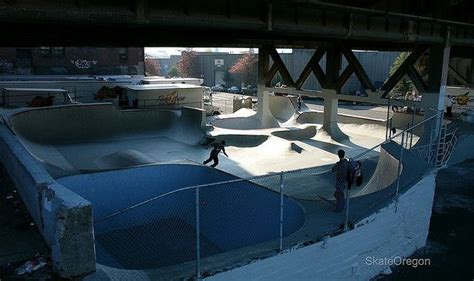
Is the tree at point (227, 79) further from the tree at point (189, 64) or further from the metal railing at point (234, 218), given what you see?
the metal railing at point (234, 218)

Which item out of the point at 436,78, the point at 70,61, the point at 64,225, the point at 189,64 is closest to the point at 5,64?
the point at 70,61

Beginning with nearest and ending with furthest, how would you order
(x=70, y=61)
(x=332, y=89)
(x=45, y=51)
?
(x=332, y=89), (x=45, y=51), (x=70, y=61)

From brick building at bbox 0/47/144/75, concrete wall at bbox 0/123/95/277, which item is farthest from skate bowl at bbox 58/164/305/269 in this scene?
brick building at bbox 0/47/144/75

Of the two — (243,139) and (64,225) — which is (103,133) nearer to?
(243,139)

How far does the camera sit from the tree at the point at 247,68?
272ft

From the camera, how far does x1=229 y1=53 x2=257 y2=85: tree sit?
8281 cm

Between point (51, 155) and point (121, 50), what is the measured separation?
117 feet

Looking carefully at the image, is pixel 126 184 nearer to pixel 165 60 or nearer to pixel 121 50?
pixel 121 50

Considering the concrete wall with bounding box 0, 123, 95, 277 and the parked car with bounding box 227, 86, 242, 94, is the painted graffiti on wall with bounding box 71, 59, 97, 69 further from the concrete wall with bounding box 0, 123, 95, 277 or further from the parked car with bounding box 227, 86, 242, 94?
the concrete wall with bounding box 0, 123, 95, 277

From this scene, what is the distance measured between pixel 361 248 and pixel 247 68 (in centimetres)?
7515

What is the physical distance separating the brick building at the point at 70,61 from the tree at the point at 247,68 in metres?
31.4

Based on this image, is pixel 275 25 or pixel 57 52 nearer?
pixel 275 25

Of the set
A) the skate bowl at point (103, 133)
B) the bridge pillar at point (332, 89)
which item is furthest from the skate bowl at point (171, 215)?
the bridge pillar at point (332, 89)

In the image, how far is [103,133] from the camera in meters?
27.5
